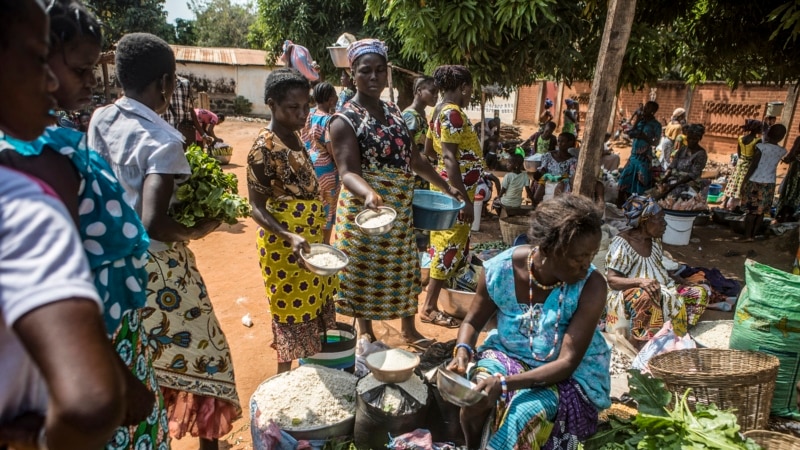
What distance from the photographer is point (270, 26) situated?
43.6ft

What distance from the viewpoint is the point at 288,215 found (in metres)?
2.89

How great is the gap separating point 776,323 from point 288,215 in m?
2.87

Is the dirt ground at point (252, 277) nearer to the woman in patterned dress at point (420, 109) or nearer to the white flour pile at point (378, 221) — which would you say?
the white flour pile at point (378, 221)

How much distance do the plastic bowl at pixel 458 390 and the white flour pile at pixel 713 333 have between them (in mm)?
2490

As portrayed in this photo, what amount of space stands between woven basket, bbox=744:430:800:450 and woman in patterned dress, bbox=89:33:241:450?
2487mm

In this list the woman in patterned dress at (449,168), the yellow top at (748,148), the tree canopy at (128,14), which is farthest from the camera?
the tree canopy at (128,14)

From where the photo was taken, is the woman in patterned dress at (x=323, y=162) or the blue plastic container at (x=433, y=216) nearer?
the blue plastic container at (x=433, y=216)

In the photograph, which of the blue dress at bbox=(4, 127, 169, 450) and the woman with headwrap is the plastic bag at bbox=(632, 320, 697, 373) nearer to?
the blue dress at bbox=(4, 127, 169, 450)

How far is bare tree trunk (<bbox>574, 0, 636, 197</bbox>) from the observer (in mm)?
3549

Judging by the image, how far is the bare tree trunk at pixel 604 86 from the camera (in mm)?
3549

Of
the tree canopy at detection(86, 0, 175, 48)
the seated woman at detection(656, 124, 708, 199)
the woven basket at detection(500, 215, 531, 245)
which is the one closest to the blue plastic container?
the woven basket at detection(500, 215, 531, 245)

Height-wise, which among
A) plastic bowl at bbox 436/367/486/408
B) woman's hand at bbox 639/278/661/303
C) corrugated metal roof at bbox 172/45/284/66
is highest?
corrugated metal roof at bbox 172/45/284/66

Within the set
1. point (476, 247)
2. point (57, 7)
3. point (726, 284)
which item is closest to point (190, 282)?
point (57, 7)

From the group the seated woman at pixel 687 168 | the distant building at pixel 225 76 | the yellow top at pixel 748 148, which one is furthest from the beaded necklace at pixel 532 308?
the distant building at pixel 225 76
